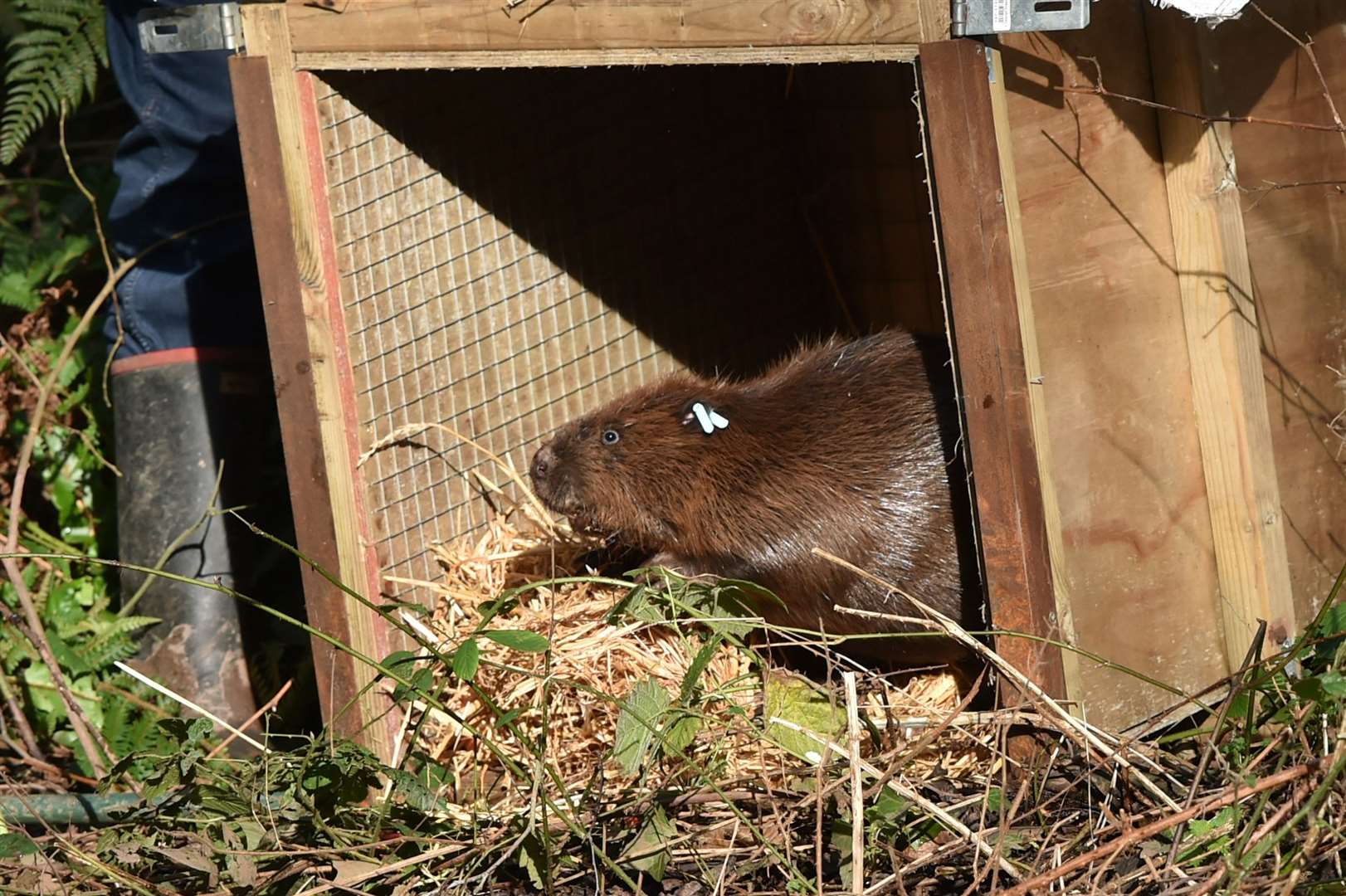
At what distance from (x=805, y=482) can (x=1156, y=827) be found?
3.99ft

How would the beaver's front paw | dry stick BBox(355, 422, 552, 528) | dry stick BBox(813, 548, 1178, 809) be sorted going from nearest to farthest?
dry stick BBox(813, 548, 1178, 809) < dry stick BBox(355, 422, 552, 528) < the beaver's front paw

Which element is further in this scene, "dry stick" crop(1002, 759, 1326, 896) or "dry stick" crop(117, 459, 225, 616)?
"dry stick" crop(117, 459, 225, 616)

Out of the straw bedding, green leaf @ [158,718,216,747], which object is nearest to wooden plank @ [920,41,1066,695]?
the straw bedding

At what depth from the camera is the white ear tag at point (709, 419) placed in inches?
129

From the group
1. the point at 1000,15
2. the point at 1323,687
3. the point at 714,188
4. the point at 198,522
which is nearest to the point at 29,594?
the point at 198,522

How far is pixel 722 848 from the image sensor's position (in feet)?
8.06


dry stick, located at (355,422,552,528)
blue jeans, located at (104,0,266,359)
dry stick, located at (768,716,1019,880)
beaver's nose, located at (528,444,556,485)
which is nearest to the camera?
dry stick, located at (768,716,1019,880)

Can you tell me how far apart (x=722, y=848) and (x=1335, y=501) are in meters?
1.64

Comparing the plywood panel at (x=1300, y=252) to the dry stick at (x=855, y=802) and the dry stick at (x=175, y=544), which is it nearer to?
the dry stick at (x=855, y=802)

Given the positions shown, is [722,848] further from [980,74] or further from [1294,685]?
[980,74]

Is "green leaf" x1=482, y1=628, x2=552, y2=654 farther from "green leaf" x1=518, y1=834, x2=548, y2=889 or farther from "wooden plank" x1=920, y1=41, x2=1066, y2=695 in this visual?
"wooden plank" x1=920, y1=41, x2=1066, y2=695

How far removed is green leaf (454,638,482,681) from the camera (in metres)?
2.35

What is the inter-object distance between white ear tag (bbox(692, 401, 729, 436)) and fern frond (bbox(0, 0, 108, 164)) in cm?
257

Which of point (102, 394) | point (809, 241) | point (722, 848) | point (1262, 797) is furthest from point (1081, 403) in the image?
point (102, 394)
